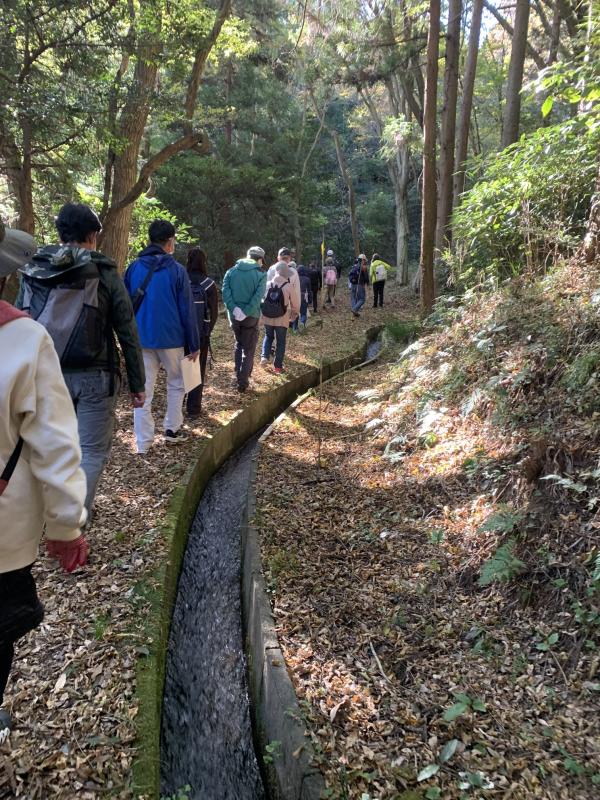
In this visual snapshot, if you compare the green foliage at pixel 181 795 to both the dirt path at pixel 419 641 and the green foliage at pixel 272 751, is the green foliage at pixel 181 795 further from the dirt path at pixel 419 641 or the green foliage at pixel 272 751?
the dirt path at pixel 419 641

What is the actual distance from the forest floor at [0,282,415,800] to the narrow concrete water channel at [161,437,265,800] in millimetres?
503

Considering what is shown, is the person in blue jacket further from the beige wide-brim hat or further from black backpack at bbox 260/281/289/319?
black backpack at bbox 260/281/289/319

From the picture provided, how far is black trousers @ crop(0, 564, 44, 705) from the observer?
1.87 meters

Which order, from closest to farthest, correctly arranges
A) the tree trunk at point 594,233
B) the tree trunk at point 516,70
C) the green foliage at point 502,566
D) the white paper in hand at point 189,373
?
the green foliage at point 502,566 < the tree trunk at point 594,233 < the white paper in hand at point 189,373 < the tree trunk at point 516,70

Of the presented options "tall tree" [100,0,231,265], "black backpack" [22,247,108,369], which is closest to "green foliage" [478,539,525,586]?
"black backpack" [22,247,108,369]

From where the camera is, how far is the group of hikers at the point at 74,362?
5.76ft

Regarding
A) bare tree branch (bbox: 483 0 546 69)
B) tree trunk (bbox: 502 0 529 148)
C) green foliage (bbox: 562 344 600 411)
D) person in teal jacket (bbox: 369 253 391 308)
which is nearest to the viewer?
green foliage (bbox: 562 344 600 411)

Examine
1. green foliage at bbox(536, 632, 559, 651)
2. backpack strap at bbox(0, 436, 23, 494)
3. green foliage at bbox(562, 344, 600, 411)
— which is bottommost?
green foliage at bbox(536, 632, 559, 651)

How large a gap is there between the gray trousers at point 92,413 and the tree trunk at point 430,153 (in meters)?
7.67

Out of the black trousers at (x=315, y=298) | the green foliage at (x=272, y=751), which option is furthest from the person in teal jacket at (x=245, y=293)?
the black trousers at (x=315, y=298)

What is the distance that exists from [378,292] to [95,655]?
56.0ft

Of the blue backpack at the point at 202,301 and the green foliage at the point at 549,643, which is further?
the blue backpack at the point at 202,301

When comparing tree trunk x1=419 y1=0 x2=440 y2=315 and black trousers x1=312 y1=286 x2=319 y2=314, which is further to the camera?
black trousers x1=312 y1=286 x2=319 y2=314

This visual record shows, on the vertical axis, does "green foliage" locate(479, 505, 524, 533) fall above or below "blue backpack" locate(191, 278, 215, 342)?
below
